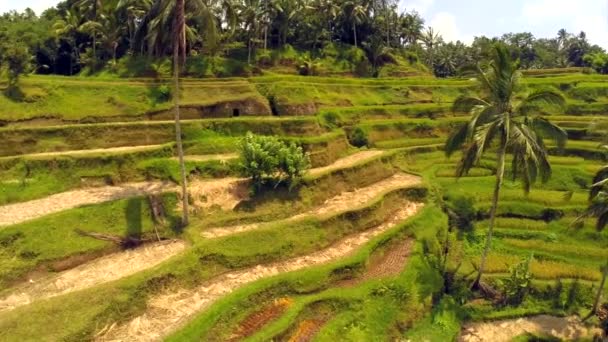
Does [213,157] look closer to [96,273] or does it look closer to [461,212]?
[96,273]

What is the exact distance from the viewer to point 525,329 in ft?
74.8

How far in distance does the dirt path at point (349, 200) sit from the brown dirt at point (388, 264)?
3951mm

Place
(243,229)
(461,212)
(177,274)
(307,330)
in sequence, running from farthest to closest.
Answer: (461,212)
(243,229)
(177,274)
(307,330)

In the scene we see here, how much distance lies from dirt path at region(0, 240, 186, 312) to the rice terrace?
0.10 metres

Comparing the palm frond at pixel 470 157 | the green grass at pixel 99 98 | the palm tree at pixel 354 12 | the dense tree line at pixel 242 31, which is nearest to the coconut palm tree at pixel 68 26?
the dense tree line at pixel 242 31

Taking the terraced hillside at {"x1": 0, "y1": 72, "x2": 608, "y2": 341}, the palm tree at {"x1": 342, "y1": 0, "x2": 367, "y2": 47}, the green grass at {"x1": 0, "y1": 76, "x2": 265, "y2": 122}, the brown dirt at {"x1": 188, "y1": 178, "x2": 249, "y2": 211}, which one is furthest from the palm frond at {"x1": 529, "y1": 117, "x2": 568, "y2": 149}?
the palm tree at {"x1": 342, "y1": 0, "x2": 367, "y2": 47}

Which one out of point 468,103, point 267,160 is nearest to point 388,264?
point 267,160

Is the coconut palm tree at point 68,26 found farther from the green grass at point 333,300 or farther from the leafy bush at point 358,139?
the green grass at point 333,300

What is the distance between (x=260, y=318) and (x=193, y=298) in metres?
3.22

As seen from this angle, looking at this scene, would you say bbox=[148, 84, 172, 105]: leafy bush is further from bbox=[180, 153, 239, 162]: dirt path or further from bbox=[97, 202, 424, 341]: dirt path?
bbox=[97, 202, 424, 341]: dirt path

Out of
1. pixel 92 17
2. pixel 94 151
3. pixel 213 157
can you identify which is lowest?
pixel 213 157

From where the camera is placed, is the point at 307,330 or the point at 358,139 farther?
the point at 358,139

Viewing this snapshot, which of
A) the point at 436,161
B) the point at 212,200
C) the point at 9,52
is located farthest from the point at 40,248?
the point at 436,161

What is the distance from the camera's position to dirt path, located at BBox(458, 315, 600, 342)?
2225 centimetres
